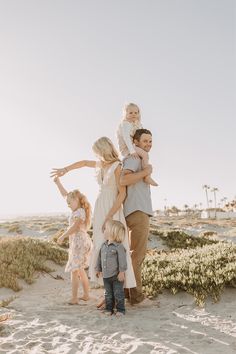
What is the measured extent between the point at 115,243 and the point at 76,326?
4.39 ft

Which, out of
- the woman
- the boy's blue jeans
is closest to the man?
the woman

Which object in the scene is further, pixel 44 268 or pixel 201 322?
pixel 44 268

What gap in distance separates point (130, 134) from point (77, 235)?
6.95ft

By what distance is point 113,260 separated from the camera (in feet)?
20.5

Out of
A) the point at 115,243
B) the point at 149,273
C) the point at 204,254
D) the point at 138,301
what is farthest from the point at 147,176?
the point at 204,254

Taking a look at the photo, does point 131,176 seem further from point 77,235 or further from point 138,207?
point 77,235

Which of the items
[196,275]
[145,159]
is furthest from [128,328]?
[145,159]

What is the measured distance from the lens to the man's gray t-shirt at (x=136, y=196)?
6.53 m

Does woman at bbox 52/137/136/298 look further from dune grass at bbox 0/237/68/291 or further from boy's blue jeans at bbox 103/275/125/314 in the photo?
dune grass at bbox 0/237/68/291

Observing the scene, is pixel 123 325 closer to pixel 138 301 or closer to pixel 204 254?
pixel 138 301

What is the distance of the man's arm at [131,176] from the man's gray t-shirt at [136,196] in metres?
0.11

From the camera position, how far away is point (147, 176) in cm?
647

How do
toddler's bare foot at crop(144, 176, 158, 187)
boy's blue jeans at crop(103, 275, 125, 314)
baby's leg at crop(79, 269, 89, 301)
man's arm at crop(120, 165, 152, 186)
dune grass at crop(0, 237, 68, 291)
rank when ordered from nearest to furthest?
1. boy's blue jeans at crop(103, 275, 125, 314)
2. man's arm at crop(120, 165, 152, 186)
3. toddler's bare foot at crop(144, 176, 158, 187)
4. baby's leg at crop(79, 269, 89, 301)
5. dune grass at crop(0, 237, 68, 291)

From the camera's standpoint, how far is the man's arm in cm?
636
